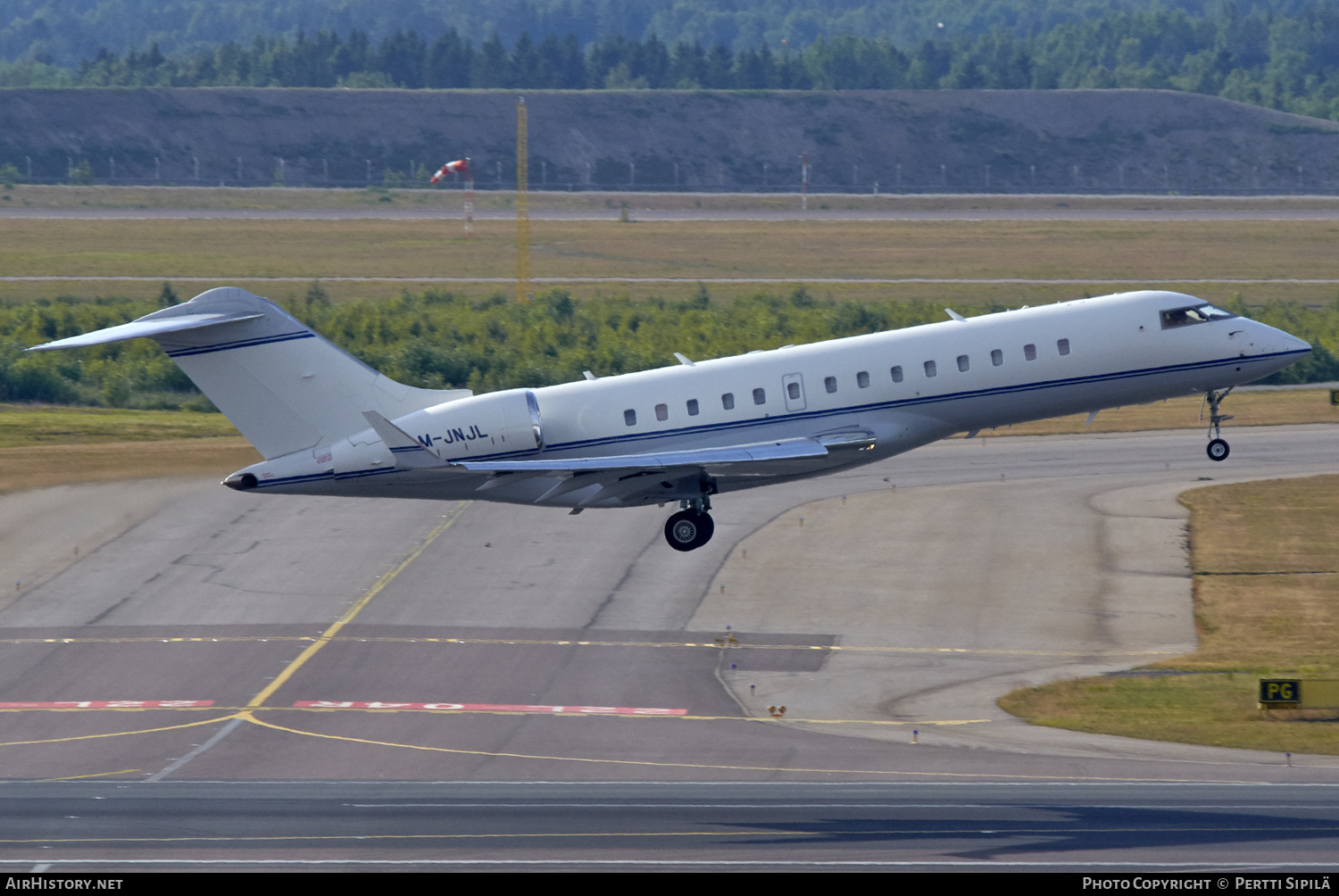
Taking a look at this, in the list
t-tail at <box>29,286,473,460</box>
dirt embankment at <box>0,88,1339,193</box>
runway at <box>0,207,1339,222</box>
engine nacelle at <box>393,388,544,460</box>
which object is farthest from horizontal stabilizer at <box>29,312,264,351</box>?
dirt embankment at <box>0,88,1339,193</box>

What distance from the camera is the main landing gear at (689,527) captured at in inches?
1433

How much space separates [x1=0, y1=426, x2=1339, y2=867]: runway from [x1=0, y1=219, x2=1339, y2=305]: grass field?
3855cm

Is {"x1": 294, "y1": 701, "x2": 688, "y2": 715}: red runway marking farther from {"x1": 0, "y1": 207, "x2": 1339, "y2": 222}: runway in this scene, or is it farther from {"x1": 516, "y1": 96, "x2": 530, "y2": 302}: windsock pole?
{"x1": 0, "y1": 207, "x2": 1339, "y2": 222}: runway

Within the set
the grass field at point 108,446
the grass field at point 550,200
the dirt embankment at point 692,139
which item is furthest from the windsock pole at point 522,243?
the dirt embankment at point 692,139

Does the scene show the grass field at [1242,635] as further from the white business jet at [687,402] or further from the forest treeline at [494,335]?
the forest treeline at [494,335]

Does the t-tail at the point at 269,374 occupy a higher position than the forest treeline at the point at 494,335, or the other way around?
the t-tail at the point at 269,374

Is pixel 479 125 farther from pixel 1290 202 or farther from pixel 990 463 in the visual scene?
pixel 990 463

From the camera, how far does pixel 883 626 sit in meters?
44.2

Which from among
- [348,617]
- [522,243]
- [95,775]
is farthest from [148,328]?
[522,243]

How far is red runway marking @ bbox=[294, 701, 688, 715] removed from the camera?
125 feet

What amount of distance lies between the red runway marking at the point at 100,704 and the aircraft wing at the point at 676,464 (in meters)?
10.1

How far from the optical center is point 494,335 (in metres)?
80.1

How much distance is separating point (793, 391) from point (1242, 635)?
53.7 ft

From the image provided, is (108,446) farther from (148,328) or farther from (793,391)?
(793,391)
